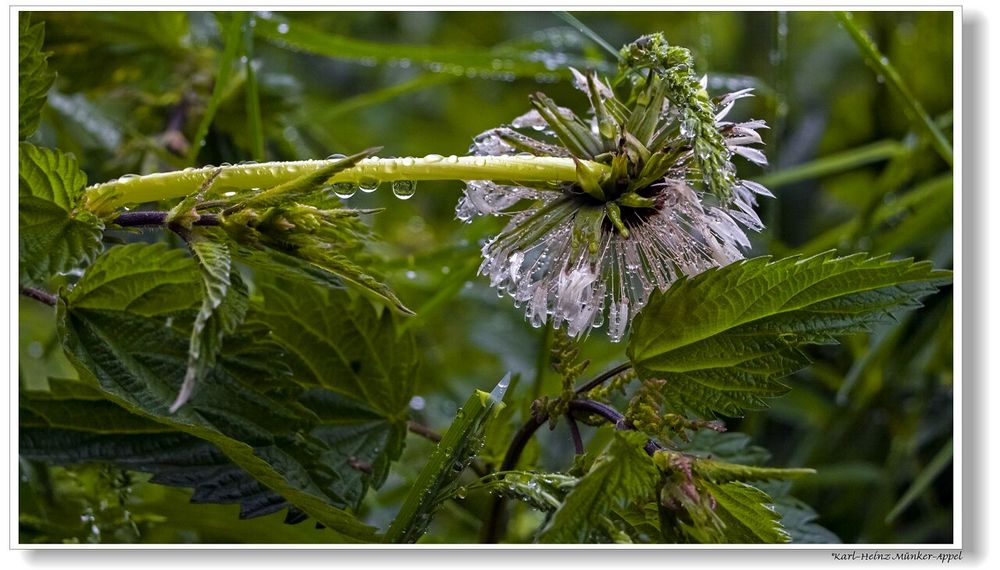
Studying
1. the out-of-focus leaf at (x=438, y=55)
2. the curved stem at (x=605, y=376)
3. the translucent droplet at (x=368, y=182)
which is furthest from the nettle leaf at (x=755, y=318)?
the out-of-focus leaf at (x=438, y=55)

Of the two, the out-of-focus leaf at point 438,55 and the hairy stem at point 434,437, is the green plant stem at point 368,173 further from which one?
the out-of-focus leaf at point 438,55

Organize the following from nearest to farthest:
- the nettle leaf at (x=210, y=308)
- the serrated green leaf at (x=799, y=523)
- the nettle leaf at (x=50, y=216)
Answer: the nettle leaf at (x=210, y=308) → the nettle leaf at (x=50, y=216) → the serrated green leaf at (x=799, y=523)

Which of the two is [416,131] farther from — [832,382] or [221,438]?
[221,438]

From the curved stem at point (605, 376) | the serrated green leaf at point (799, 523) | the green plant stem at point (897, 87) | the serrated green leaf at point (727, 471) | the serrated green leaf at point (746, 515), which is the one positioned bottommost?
the serrated green leaf at point (799, 523)

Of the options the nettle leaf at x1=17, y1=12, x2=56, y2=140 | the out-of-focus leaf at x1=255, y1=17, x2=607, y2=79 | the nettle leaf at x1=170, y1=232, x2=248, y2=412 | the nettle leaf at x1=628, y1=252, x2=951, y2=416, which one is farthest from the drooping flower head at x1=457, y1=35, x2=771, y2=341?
the out-of-focus leaf at x1=255, y1=17, x2=607, y2=79

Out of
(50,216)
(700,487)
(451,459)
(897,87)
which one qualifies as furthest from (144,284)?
(897,87)
